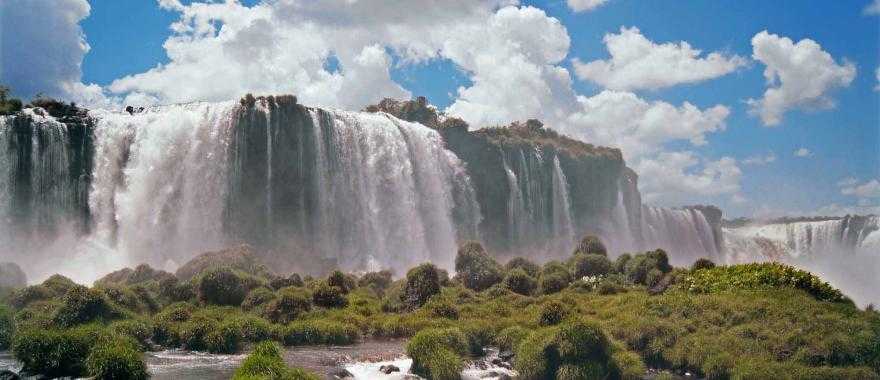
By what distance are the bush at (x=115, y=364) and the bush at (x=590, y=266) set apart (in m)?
31.9

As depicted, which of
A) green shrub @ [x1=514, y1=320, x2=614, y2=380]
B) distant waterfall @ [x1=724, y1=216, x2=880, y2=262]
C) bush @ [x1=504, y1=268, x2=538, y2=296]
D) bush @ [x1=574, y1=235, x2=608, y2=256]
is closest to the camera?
green shrub @ [x1=514, y1=320, x2=614, y2=380]

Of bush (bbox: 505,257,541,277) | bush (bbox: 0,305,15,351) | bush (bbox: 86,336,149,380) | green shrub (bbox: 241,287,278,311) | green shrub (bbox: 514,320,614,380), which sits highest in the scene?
bush (bbox: 505,257,541,277)

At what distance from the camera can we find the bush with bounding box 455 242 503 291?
45.5 metres

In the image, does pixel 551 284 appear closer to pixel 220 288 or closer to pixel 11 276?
pixel 220 288

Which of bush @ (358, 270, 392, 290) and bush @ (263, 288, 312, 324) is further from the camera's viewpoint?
bush @ (358, 270, 392, 290)

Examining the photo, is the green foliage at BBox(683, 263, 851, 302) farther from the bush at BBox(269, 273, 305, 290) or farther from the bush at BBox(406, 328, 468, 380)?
the bush at BBox(269, 273, 305, 290)

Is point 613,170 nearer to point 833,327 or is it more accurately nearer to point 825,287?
point 825,287

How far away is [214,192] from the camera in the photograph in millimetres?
56344

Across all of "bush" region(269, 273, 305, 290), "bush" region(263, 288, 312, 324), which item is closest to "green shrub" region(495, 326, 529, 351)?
"bush" region(263, 288, 312, 324)

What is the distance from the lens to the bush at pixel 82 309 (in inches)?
1102

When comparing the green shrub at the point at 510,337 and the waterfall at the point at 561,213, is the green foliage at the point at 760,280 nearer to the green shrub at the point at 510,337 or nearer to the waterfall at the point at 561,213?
the green shrub at the point at 510,337

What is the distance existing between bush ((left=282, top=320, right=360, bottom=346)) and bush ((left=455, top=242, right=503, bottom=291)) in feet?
50.3

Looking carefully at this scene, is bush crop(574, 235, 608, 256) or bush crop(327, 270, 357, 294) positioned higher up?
bush crop(574, 235, 608, 256)

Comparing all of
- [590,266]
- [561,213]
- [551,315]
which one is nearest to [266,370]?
[551,315]
